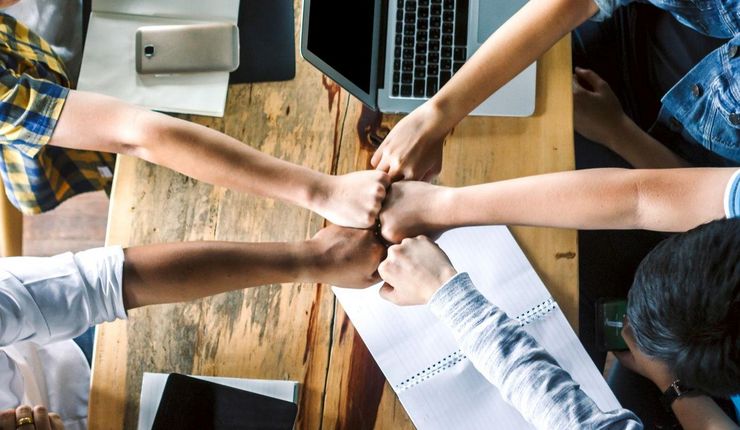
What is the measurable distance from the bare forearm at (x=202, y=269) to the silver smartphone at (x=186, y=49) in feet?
0.93

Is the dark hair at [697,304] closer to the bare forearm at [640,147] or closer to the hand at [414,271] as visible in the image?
the hand at [414,271]

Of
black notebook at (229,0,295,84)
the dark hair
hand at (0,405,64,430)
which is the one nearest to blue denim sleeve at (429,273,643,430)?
the dark hair

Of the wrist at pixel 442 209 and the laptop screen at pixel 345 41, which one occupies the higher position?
the laptop screen at pixel 345 41

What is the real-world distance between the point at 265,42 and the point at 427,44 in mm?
263

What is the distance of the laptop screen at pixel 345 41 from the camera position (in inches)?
37.6

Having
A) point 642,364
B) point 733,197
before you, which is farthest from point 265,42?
point 642,364

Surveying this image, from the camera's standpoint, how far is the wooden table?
3.24 feet

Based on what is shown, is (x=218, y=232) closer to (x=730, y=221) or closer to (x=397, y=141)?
(x=397, y=141)

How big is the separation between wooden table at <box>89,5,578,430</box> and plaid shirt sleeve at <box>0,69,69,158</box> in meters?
0.12

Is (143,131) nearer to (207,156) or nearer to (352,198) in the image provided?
(207,156)

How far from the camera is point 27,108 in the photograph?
0.99 meters

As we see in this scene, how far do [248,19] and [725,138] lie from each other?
0.82 m

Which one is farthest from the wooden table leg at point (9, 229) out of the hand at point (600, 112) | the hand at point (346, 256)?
the hand at point (600, 112)

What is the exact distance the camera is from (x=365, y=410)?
977mm
